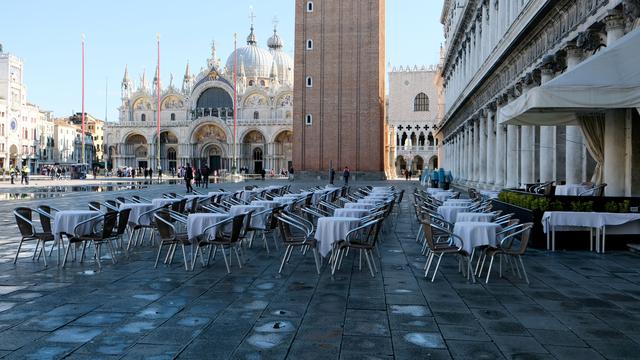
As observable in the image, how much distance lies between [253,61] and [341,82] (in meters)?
38.2

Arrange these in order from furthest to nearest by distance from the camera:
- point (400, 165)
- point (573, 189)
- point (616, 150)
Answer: point (400, 165), point (573, 189), point (616, 150)

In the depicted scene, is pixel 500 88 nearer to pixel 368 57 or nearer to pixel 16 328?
pixel 16 328

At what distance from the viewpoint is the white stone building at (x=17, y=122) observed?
71.2 meters

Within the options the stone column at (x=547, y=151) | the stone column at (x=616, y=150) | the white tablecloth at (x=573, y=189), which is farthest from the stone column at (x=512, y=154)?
the stone column at (x=616, y=150)

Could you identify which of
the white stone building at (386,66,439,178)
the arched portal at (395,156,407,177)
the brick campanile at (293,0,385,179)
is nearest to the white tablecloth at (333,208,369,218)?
the brick campanile at (293,0,385,179)

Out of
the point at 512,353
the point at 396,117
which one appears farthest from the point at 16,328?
the point at 396,117

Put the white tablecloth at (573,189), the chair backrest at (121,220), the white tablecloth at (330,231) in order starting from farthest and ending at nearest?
the white tablecloth at (573,189), the chair backrest at (121,220), the white tablecloth at (330,231)

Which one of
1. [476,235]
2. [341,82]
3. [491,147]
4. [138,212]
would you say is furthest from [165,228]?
[341,82]

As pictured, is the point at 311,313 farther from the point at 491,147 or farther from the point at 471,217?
the point at 491,147

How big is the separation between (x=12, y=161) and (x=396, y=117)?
48444 mm

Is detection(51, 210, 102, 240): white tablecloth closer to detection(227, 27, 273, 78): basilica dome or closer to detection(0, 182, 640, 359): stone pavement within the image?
detection(0, 182, 640, 359): stone pavement

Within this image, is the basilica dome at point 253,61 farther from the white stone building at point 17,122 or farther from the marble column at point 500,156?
the marble column at point 500,156

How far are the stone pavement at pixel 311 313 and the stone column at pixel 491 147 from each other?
1549 centimetres

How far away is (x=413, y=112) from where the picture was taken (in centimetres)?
7225
